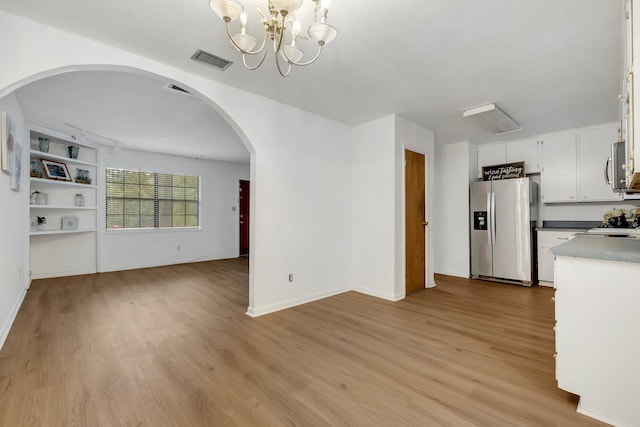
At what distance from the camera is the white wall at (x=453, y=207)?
5.14m

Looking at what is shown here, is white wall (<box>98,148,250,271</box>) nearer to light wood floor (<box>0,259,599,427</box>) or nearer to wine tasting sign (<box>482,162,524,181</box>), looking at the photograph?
light wood floor (<box>0,259,599,427</box>)

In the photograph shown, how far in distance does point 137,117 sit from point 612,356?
5232mm

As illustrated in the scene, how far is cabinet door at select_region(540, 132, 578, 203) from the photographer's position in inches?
175

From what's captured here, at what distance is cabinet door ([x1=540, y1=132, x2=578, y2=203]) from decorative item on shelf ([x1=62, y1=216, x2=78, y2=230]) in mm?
8190

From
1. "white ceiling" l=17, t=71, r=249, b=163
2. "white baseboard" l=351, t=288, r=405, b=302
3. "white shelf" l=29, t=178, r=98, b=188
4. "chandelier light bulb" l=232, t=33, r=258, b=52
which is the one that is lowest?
"white baseboard" l=351, t=288, r=405, b=302

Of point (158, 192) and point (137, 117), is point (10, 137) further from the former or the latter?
point (158, 192)

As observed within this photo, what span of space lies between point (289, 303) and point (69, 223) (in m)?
4.57

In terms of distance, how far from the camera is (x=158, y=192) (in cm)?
641

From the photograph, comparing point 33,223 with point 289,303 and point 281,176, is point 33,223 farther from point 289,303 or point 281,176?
point 289,303

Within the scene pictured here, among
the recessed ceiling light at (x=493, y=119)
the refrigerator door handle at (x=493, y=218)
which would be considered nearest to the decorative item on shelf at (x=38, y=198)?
the recessed ceiling light at (x=493, y=119)

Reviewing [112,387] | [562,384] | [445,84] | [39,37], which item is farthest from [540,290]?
[39,37]

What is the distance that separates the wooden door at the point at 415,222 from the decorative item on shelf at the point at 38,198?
5856mm

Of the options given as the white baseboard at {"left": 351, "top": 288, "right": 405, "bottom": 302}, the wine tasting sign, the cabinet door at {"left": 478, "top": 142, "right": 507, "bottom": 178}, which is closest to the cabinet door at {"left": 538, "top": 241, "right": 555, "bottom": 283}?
the wine tasting sign

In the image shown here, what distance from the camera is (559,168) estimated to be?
14.9ft
